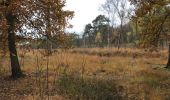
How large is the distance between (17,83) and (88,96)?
8258 mm

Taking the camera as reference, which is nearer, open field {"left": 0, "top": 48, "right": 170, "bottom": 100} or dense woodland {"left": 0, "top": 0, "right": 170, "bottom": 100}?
open field {"left": 0, "top": 48, "right": 170, "bottom": 100}

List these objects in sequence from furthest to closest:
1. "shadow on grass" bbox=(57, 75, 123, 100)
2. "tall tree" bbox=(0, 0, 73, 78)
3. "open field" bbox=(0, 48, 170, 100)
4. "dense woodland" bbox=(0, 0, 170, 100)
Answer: "tall tree" bbox=(0, 0, 73, 78) < "dense woodland" bbox=(0, 0, 170, 100) < "open field" bbox=(0, 48, 170, 100) < "shadow on grass" bbox=(57, 75, 123, 100)

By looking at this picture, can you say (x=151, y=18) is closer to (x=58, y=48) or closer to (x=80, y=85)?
(x=58, y=48)

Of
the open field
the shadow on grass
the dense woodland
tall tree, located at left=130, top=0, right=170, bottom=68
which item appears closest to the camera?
the shadow on grass

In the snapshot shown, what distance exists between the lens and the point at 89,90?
1395cm

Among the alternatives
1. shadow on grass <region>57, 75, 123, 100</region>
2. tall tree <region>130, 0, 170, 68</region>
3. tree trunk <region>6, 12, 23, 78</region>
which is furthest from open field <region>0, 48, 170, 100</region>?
tall tree <region>130, 0, 170, 68</region>

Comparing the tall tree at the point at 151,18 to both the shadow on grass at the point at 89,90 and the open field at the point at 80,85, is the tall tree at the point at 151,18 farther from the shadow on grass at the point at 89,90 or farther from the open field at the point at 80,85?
the shadow on grass at the point at 89,90

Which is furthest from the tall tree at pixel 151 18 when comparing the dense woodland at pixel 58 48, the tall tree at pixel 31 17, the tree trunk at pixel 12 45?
the tree trunk at pixel 12 45

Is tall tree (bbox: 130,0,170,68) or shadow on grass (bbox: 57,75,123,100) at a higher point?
tall tree (bbox: 130,0,170,68)

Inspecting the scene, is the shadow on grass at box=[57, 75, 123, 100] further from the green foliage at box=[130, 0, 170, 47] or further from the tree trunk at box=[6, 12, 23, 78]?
the green foliage at box=[130, 0, 170, 47]

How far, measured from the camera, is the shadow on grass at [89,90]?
534 inches

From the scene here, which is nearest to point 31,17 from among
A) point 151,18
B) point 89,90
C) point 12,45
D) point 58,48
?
point 12,45

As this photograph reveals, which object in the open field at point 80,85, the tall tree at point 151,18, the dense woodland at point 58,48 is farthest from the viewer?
the tall tree at point 151,18

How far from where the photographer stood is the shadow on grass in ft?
44.5
